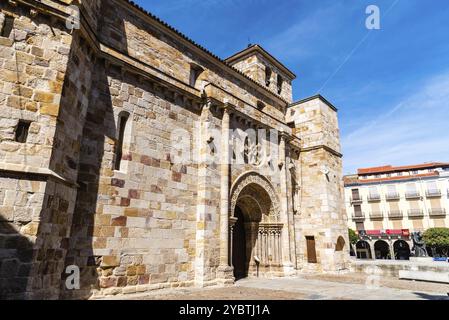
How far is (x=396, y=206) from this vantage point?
3538 centimetres

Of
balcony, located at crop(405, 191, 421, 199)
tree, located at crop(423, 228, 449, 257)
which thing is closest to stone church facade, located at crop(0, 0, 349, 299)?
tree, located at crop(423, 228, 449, 257)

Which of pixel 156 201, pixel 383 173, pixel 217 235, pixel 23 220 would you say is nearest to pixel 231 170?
pixel 217 235

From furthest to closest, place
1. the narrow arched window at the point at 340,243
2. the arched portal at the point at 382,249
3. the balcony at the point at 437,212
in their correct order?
the arched portal at the point at 382,249 → the balcony at the point at 437,212 → the narrow arched window at the point at 340,243

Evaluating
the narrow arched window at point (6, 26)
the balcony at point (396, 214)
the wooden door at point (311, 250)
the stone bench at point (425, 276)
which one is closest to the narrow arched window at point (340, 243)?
the wooden door at point (311, 250)

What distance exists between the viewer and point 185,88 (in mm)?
9820

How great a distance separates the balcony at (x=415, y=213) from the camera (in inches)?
1334

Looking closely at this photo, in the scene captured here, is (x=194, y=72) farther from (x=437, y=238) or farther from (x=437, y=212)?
(x=437, y=212)

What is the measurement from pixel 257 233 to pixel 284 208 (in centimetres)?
162

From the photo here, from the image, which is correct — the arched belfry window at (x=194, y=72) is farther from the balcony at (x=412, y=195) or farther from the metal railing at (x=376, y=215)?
the balcony at (x=412, y=195)

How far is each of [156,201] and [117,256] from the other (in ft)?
5.92

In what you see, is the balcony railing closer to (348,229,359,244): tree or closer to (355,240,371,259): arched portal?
(348,229,359,244): tree

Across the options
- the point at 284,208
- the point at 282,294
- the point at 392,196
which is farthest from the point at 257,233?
the point at 392,196

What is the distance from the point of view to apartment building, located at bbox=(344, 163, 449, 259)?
3369 centimetres

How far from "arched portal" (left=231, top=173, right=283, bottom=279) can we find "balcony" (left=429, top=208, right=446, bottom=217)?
3041 cm
